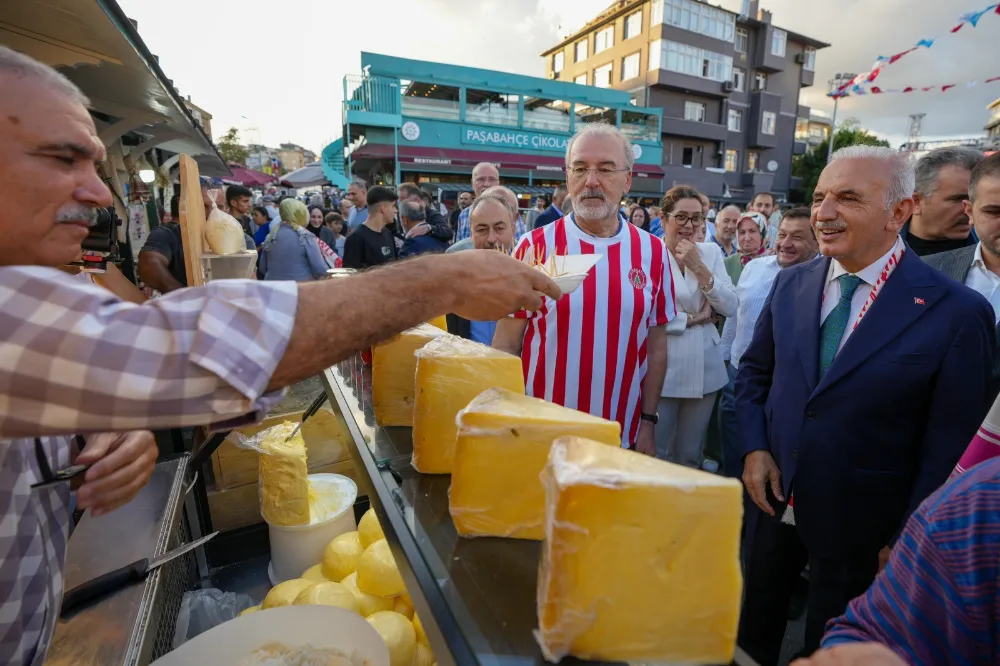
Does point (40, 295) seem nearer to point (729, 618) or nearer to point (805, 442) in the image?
point (729, 618)

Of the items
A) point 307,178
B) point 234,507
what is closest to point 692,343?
point 234,507

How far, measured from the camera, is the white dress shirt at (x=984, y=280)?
2.31m

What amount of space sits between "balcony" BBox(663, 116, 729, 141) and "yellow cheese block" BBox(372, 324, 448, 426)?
35.1 metres

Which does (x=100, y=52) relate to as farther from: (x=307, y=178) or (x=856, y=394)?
(x=307, y=178)

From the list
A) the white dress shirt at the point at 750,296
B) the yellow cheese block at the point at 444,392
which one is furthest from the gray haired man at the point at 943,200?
the yellow cheese block at the point at 444,392

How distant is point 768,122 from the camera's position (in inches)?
1385

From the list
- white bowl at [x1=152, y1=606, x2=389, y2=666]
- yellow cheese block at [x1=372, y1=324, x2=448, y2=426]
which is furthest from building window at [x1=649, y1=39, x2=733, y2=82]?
white bowl at [x1=152, y1=606, x2=389, y2=666]

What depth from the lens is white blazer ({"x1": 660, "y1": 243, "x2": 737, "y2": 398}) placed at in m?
3.60

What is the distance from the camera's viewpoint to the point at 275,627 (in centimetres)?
124

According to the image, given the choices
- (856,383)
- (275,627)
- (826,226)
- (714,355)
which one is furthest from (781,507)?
(275,627)

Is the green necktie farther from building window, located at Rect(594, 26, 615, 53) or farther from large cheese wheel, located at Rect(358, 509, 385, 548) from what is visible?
building window, located at Rect(594, 26, 615, 53)

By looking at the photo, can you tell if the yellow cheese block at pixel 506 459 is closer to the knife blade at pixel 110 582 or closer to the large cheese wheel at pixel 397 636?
the large cheese wheel at pixel 397 636

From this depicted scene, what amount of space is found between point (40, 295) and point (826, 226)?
7.96 ft

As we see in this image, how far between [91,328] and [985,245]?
10.8 feet
